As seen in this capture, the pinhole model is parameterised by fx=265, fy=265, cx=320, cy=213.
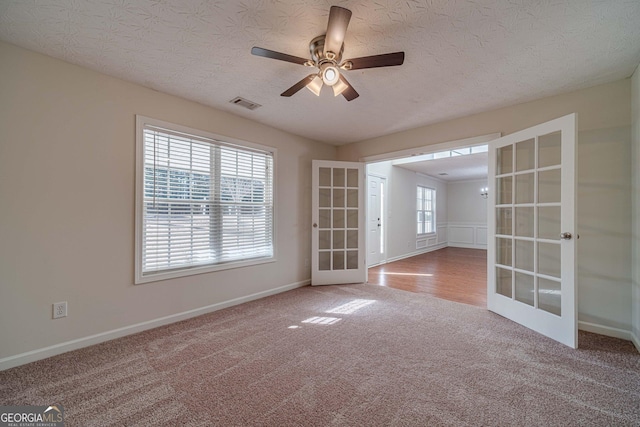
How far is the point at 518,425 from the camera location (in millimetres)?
1437

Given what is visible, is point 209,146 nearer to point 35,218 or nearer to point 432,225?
point 35,218

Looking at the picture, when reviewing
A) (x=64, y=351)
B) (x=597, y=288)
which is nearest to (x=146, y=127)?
(x=64, y=351)

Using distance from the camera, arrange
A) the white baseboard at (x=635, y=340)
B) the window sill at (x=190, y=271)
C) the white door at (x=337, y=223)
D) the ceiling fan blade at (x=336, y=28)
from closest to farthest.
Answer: the ceiling fan blade at (x=336, y=28)
the white baseboard at (x=635, y=340)
the window sill at (x=190, y=271)
the white door at (x=337, y=223)

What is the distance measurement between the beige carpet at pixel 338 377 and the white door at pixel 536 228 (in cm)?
28

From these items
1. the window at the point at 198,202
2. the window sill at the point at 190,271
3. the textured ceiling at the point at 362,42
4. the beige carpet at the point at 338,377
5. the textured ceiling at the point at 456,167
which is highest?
the textured ceiling at the point at 362,42

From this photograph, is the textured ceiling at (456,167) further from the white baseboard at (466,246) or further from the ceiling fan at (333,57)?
the ceiling fan at (333,57)

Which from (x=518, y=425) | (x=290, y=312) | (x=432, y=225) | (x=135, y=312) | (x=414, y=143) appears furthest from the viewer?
(x=432, y=225)

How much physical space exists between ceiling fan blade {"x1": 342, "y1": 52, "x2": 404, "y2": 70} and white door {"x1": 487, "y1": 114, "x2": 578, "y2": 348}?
5.78 ft

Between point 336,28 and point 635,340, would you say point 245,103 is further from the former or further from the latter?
point 635,340

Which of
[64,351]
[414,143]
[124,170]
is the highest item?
[414,143]

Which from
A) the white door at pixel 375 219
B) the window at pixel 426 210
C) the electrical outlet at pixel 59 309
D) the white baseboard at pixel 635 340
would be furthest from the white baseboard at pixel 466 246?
the electrical outlet at pixel 59 309

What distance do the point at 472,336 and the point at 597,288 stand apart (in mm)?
1332

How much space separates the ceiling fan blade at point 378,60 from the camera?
5.57ft

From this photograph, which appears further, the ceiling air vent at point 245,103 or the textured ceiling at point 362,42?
the ceiling air vent at point 245,103
